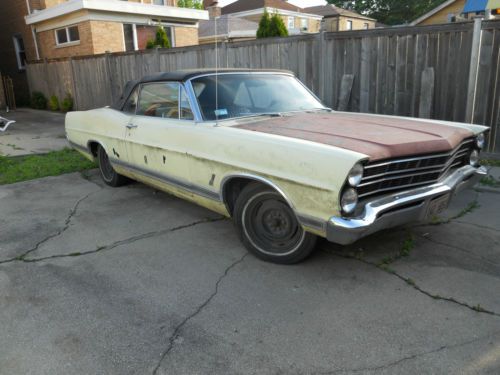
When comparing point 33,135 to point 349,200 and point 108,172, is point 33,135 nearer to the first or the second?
point 108,172

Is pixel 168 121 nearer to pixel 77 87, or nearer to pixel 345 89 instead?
pixel 345 89

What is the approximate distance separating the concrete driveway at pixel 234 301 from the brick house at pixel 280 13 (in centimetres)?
3762

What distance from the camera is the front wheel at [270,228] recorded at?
350 cm

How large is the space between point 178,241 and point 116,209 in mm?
1366

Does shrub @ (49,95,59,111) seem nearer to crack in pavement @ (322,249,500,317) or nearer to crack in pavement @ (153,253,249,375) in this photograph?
crack in pavement @ (153,253,249,375)

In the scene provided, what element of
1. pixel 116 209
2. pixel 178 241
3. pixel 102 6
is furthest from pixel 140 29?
pixel 178 241

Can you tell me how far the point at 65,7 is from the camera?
645 inches

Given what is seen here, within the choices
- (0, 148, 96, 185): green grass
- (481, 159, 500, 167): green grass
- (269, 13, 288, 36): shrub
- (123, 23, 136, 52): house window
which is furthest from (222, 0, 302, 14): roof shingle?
(481, 159, 500, 167): green grass

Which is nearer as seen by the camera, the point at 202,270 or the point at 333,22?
the point at 202,270

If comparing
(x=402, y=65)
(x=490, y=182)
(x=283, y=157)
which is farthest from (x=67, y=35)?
(x=283, y=157)

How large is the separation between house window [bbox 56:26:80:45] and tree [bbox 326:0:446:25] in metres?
41.4

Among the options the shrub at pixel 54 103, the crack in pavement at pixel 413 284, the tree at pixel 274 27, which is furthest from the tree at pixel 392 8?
the crack in pavement at pixel 413 284

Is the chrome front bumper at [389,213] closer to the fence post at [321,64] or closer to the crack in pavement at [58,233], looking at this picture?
the crack in pavement at [58,233]

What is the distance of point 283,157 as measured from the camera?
326cm
